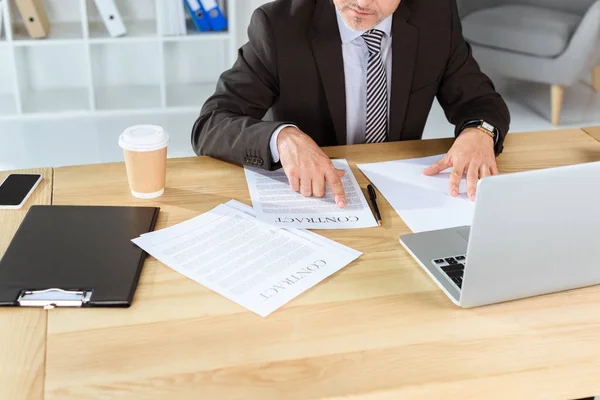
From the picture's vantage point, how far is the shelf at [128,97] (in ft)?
13.0

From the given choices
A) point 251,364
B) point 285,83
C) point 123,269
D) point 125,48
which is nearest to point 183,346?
point 251,364

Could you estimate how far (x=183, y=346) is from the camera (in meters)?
0.94

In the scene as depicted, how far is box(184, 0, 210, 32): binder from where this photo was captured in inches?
150

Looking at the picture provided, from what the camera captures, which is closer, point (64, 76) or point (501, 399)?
point (501, 399)

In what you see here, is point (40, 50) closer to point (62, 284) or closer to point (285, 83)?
point (285, 83)

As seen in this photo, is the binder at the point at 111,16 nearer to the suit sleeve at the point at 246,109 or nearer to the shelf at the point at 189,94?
the shelf at the point at 189,94

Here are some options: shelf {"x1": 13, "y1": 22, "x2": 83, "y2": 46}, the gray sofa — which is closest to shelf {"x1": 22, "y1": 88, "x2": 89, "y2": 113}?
shelf {"x1": 13, "y1": 22, "x2": 83, "y2": 46}

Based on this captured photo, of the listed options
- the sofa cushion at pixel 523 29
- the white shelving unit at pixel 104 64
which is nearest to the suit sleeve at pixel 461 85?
the white shelving unit at pixel 104 64

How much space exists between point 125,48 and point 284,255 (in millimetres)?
3347

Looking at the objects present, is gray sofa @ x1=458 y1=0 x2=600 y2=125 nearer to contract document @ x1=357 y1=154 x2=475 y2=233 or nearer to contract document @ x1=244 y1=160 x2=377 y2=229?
contract document @ x1=357 y1=154 x2=475 y2=233

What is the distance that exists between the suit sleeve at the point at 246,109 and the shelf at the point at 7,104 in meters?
2.53

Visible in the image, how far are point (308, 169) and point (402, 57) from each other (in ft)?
1.84

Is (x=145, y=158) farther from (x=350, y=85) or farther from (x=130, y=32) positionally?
(x=130, y=32)

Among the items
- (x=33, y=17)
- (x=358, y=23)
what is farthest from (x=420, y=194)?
(x=33, y=17)
